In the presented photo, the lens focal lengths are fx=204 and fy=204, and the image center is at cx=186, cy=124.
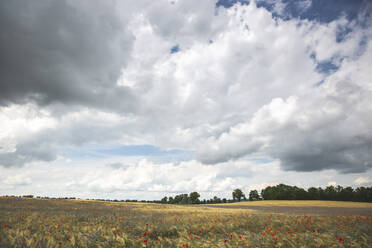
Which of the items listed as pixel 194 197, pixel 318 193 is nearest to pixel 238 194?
pixel 194 197

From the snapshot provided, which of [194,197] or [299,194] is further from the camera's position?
[194,197]

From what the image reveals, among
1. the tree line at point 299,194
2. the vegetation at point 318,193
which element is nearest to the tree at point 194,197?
the tree line at point 299,194

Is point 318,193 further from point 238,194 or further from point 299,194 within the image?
point 238,194

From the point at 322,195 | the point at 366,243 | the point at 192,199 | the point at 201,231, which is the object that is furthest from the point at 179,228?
the point at 192,199

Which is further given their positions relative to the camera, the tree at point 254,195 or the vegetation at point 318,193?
the tree at point 254,195

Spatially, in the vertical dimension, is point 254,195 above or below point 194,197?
above

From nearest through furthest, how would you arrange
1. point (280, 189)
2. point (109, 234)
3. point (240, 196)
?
point (109, 234), point (280, 189), point (240, 196)

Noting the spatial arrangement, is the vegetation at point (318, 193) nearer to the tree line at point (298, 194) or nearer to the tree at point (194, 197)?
the tree line at point (298, 194)

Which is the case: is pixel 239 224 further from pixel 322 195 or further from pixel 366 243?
pixel 322 195

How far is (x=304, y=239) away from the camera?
30.2 ft

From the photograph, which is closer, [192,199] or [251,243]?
[251,243]

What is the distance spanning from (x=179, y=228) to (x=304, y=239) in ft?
22.2

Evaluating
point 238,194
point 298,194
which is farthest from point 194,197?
point 298,194

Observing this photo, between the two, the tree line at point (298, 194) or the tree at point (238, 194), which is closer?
the tree line at point (298, 194)
